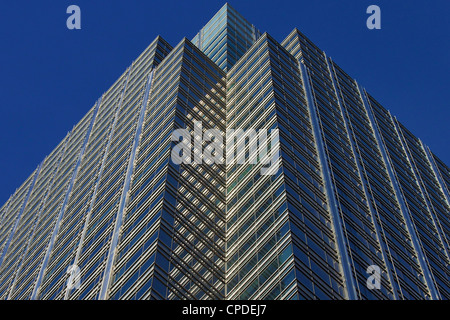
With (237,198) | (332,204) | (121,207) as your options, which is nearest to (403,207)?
(332,204)

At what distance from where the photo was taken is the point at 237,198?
7050cm

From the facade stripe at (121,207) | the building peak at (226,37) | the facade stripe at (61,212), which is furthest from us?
the building peak at (226,37)

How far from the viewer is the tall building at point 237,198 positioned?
6016 centimetres

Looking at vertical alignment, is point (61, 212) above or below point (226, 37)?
below

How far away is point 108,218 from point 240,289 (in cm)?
1733

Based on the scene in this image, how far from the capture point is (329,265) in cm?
6016

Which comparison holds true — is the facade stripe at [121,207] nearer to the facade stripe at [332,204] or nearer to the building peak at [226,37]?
the facade stripe at [332,204]

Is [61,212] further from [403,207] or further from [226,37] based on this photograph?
[226,37]

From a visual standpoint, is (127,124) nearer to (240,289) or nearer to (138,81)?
(138,81)

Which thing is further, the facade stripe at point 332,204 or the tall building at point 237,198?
the tall building at point 237,198

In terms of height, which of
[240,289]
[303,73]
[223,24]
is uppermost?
[223,24]

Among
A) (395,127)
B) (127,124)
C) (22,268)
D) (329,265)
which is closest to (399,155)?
(395,127)

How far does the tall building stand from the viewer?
60.2m

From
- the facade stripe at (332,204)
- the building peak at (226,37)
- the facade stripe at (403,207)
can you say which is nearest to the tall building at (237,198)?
the facade stripe at (332,204)
